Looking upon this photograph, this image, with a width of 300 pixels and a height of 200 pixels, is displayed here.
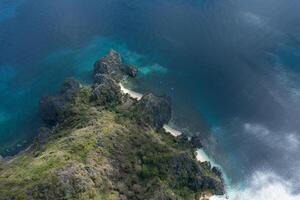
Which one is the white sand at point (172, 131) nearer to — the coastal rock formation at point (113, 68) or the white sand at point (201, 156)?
the white sand at point (201, 156)

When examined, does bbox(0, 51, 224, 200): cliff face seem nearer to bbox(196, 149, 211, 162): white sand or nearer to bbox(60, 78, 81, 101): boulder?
bbox(60, 78, 81, 101): boulder

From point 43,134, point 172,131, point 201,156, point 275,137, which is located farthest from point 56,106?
point 275,137

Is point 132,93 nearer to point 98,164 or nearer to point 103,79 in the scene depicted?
point 103,79

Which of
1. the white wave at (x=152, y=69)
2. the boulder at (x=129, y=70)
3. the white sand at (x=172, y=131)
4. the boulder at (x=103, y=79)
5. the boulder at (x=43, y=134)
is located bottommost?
the boulder at (x=43, y=134)

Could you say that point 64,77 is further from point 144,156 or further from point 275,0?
point 275,0

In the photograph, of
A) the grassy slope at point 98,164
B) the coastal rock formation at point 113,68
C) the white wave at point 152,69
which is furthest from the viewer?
the white wave at point 152,69

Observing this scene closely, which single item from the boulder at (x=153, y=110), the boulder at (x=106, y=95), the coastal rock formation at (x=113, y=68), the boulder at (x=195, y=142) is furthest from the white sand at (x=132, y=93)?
the boulder at (x=195, y=142)
